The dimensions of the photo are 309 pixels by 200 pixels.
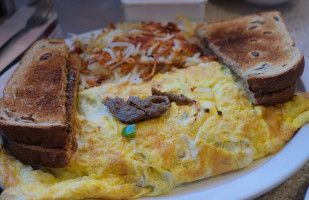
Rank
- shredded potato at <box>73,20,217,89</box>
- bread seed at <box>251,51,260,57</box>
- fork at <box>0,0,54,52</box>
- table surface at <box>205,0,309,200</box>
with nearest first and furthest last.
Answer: bread seed at <box>251,51,260,57</box>
shredded potato at <box>73,20,217,89</box>
fork at <box>0,0,54,52</box>
table surface at <box>205,0,309,200</box>

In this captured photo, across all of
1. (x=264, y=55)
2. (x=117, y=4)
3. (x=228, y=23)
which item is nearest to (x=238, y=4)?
(x=228, y=23)

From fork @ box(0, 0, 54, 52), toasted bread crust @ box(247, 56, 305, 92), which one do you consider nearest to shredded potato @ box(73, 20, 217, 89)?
toasted bread crust @ box(247, 56, 305, 92)

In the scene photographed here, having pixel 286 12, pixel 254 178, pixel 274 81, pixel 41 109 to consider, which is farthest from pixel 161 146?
pixel 286 12

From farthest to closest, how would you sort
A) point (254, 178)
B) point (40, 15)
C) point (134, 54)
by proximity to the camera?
point (40, 15), point (134, 54), point (254, 178)

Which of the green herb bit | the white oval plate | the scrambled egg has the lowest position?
the white oval plate

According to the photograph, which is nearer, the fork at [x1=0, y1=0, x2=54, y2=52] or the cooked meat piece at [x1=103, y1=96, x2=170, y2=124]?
the cooked meat piece at [x1=103, y1=96, x2=170, y2=124]

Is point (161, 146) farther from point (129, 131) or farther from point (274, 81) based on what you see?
point (274, 81)

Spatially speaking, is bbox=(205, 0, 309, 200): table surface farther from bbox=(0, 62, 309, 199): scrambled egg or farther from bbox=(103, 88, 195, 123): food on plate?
bbox=(103, 88, 195, 123): food on plate
